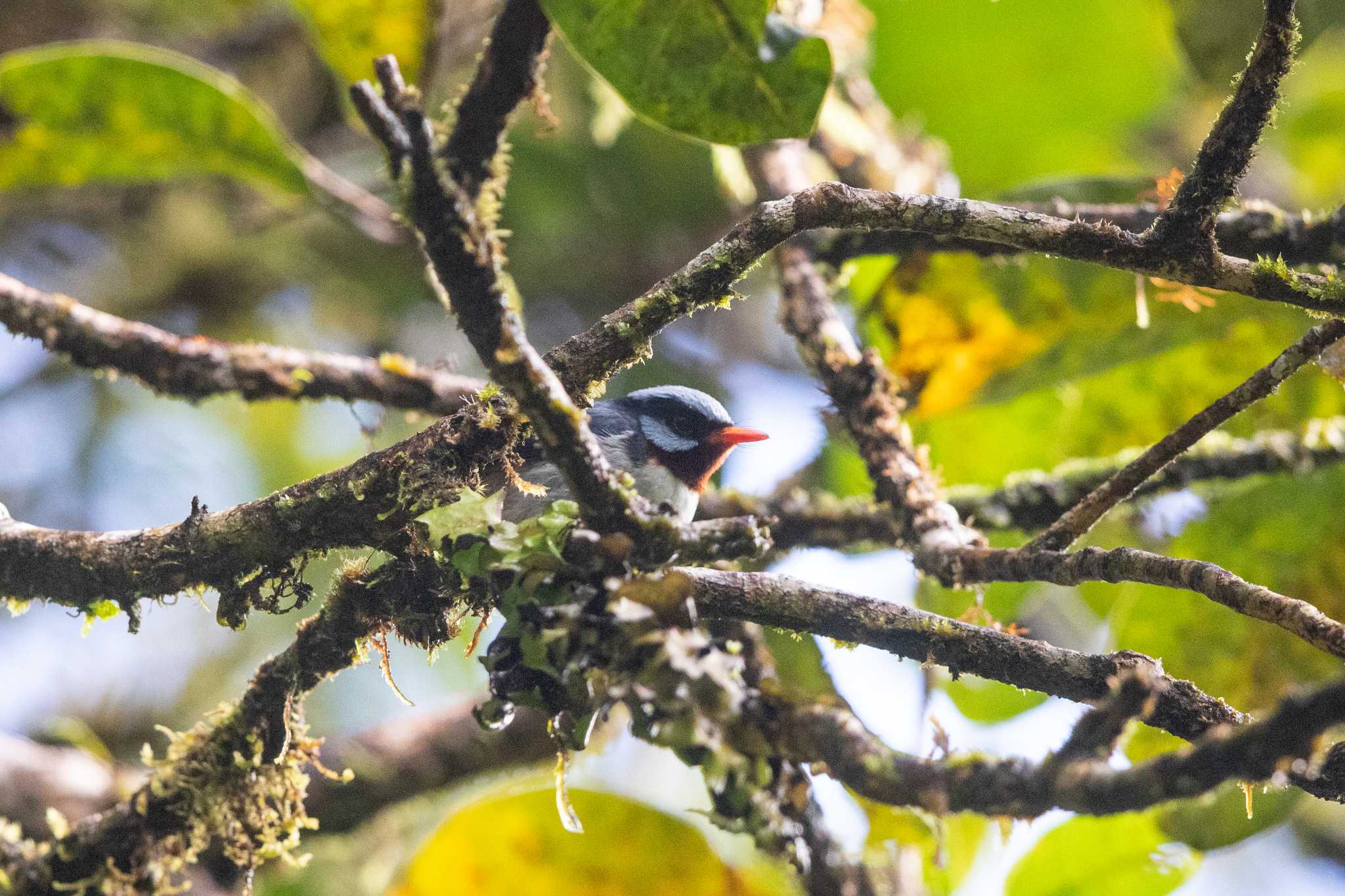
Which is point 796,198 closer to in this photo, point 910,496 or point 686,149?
point 910,496

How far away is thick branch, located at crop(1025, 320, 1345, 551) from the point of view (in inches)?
69.5

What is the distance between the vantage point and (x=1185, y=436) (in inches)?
72.6

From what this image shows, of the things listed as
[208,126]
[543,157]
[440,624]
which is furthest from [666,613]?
[543,157]

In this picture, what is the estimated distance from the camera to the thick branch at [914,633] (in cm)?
175

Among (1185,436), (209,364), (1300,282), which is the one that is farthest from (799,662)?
(1300,282)

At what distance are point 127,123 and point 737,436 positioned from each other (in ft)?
6.56

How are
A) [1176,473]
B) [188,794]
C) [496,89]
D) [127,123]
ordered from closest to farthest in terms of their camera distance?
1. [496,89]
2. [188,794]
3. [1176,473]
4. [127,123]

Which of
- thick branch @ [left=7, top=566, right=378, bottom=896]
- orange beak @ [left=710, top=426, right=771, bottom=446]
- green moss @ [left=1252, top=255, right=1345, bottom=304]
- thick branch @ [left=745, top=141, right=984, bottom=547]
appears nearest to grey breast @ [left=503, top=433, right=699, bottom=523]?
orange beak @ [left=710, top=426, right=771, bottom=446]

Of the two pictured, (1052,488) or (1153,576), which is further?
(1052,488)

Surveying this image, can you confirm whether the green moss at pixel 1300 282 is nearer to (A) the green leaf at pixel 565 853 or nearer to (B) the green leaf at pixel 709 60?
(B) the green leaf at pixel 709 60

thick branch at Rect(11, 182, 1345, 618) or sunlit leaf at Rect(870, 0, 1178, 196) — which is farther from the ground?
sunlit leaf at Rect(870, 0, 1178, 196)

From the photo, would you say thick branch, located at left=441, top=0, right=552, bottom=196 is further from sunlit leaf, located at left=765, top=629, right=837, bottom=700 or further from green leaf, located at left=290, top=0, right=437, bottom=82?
sunlit leaf, located at left=765, top=629, right=837, bottom=700

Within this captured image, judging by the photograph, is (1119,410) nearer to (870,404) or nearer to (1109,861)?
(870,404)

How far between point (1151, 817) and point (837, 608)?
4.96 feet
